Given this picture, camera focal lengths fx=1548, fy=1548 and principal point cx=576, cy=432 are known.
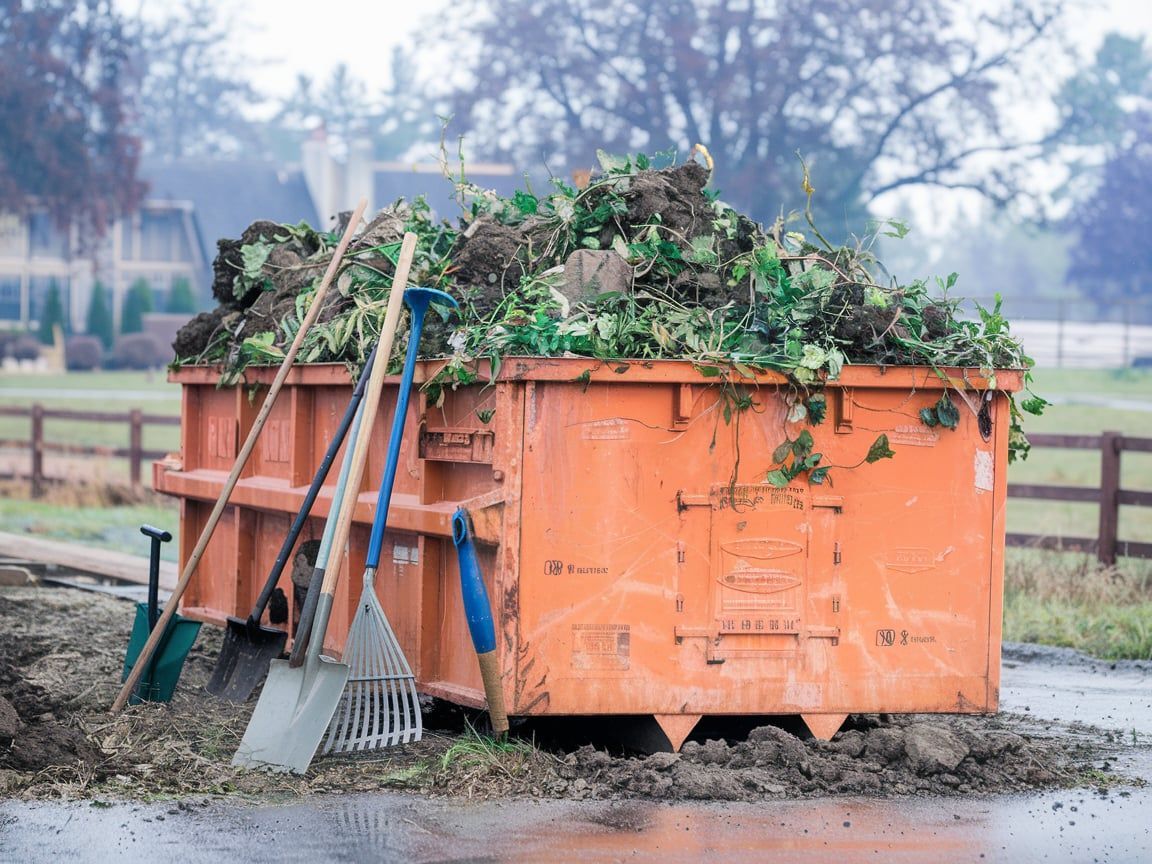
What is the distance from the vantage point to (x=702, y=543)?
226 inches

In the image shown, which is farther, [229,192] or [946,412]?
[229,192]

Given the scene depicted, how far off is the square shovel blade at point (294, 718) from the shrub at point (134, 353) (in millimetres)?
38668

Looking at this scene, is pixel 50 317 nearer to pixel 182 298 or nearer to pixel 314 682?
pixel 182 298

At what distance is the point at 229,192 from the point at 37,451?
1412 inches

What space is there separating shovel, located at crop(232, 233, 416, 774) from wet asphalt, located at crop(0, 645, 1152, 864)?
395 mm

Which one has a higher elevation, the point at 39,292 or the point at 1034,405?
the point at 39,292

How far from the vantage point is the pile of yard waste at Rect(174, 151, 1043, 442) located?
5.73 metres

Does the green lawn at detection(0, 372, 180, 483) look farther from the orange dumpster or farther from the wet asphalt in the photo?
the wet asphalt

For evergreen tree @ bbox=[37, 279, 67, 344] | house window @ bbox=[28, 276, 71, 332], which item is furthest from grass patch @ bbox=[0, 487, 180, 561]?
house window @ bbox=[28, 276, 71, 332]

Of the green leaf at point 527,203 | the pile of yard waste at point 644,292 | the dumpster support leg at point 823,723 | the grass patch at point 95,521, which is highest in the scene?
the green leaf at point 527,203

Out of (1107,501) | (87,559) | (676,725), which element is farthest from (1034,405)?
(87,559)

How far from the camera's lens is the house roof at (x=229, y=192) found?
171 feet

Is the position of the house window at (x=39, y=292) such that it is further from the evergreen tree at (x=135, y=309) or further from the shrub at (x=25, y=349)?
the shrub at (x=25, y=349)

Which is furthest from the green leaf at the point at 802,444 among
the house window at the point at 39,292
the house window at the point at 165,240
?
the house window at the point at 165,240
